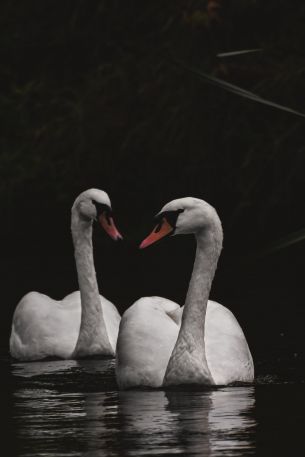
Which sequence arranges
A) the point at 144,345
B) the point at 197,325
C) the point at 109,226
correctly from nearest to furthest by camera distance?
the point at 197,325 < the point at 144,345 < the point at 109,226

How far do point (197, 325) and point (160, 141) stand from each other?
33.6 ft

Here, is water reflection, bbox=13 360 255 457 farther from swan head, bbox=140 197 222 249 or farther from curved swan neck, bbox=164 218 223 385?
swan head, bbox=140 197 222 249

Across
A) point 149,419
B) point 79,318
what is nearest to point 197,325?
point 149,419

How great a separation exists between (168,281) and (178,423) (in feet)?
25.7

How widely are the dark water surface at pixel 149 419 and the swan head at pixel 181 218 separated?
0.95 meters

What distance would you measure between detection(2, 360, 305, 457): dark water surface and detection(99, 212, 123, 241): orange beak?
134 cm

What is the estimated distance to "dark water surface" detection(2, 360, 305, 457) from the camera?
7.77m

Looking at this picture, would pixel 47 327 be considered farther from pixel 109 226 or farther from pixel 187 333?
pixel 187 333

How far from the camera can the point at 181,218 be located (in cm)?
991

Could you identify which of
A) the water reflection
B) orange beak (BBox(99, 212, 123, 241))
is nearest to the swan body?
orange beak (BBox(99, 212, 123, 241))

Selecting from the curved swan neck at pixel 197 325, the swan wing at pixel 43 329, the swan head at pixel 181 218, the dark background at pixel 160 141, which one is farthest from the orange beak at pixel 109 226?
the dark background at pixel 160 141

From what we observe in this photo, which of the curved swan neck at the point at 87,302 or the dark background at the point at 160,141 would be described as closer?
the curved swan neck at the point at 87,302

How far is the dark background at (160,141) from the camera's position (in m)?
18.9

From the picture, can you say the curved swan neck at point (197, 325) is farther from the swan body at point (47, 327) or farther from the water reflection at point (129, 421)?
the swan body at point (47, 327)
